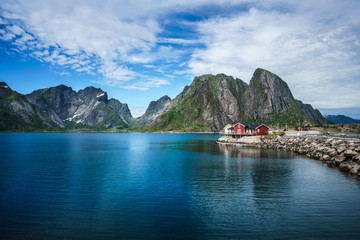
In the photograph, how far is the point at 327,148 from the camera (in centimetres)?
6531

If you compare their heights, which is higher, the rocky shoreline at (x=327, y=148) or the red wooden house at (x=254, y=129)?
the red wooden house at (x=254, y=129)

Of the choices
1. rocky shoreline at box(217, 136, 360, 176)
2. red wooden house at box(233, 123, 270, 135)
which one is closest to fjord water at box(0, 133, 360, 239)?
rocky shoreline at box(217, 136, 360, 176)

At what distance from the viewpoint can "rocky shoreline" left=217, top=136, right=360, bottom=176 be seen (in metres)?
48.5

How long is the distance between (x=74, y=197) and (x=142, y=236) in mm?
15164

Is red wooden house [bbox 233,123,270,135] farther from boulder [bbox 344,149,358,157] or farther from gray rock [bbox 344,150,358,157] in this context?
gray rock [bbox 344,150,358,157]

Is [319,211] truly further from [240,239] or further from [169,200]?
[169,200]

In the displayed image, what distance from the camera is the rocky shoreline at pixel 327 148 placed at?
159ft

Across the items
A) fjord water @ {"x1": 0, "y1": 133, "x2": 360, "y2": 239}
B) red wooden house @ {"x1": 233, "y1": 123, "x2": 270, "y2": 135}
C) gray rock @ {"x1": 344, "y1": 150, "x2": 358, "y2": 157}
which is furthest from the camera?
red wooden house @ {"x1": 233, "y1": 123, "x2": 270, "y2": 135}

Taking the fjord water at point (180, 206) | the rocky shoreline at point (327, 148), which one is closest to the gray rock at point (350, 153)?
the rocky shoreline at point (327, 148)

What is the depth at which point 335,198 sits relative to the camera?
2792cm

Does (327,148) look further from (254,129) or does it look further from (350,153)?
(254,129)

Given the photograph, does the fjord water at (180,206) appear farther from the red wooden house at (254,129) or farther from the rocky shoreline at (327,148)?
the red wooden house at (254,129)

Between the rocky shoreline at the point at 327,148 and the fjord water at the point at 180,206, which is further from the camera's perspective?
the rocky shoreline at the point at 327,148

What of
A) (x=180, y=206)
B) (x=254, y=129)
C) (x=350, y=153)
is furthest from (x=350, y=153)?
Answer: (x=254, y=129)
